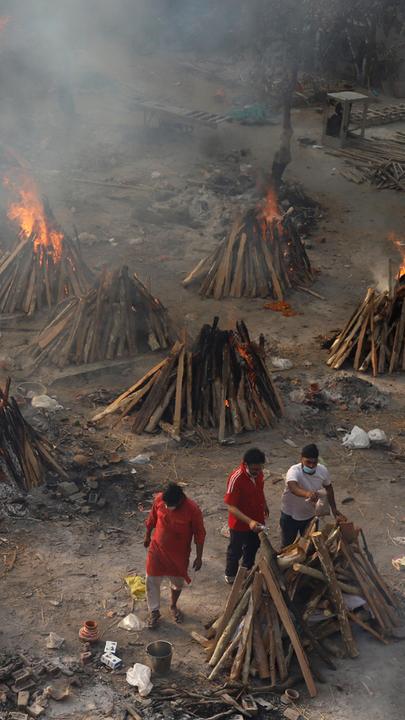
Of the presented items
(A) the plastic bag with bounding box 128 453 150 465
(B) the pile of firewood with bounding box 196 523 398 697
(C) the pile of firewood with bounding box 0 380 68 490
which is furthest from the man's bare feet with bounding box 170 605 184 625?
(A) the plastic bag with bounding box 128 453 150 465

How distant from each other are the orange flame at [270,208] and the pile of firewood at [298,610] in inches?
374

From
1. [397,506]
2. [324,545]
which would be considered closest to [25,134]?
[397,506]

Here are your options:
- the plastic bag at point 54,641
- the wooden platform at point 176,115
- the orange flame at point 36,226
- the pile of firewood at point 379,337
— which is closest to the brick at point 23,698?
the plastic bag at point 54,641

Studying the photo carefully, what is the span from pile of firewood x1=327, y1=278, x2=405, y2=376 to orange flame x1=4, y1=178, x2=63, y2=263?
4.94 metres

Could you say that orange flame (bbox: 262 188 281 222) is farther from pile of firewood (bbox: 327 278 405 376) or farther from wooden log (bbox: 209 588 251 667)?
wooden log (bbox: 209 588 251 667)

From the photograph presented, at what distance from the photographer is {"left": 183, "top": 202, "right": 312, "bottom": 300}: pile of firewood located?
16.2 m

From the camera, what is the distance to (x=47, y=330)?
528 inches

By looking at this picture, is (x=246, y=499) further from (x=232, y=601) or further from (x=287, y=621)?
(x=287, y=621)

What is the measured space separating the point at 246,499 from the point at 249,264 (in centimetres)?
846

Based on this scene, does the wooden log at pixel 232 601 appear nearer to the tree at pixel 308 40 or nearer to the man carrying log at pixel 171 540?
the man carrying log at pixel 171 540

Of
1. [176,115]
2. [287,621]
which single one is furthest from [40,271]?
[176,115]

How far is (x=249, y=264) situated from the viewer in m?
16.2

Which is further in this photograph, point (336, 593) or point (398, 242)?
point (398, 242)

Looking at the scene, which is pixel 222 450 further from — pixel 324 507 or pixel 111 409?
pixel 324 507
